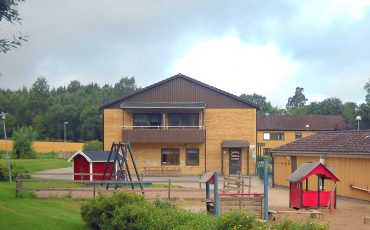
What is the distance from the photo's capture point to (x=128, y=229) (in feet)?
52.9

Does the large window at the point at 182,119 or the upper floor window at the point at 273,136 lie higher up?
the large window at the point at 182,119

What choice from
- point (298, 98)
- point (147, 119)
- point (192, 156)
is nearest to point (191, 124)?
point (192, 156)

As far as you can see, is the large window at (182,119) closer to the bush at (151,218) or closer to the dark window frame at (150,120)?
the dark window frame at (150,120)

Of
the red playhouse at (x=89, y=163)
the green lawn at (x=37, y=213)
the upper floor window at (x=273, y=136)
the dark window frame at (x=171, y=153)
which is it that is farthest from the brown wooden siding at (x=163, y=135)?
the upper floor window at (x=273, y=136)

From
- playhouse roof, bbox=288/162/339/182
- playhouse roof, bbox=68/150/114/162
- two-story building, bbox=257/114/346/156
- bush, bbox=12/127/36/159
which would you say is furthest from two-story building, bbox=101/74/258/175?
two-story building, bbox=257/114/346/156

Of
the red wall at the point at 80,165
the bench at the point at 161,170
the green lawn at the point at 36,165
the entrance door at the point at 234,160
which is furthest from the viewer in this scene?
the entrance door at the point at 234,160

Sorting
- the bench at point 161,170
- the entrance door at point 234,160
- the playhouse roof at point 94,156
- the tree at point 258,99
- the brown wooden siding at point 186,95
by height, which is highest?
the tree at point 258,99

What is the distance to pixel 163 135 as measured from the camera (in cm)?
4941

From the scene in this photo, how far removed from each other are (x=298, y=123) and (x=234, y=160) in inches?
1235

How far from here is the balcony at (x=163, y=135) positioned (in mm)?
49219

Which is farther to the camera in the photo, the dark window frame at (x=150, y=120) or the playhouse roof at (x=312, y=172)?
the dark window frame at (x=150, y=120)

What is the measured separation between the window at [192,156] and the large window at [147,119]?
351 centimetres

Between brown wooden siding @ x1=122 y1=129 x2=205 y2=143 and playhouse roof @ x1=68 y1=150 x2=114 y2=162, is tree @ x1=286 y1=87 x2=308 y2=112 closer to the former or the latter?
brown wooden siding @ x1=122 y1=129 x2=205 y2=143

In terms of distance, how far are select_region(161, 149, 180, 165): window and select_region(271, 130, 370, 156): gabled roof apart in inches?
503
